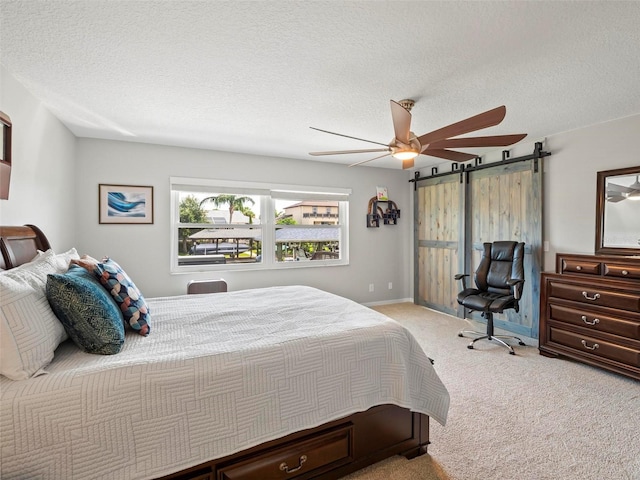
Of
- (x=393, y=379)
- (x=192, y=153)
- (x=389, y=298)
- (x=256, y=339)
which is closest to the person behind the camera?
(x=256, y=339)

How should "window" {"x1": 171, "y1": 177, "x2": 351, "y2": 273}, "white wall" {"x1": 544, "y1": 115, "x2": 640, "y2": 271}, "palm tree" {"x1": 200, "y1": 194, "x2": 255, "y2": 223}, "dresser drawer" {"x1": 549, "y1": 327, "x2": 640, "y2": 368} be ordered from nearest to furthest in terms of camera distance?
"dresser drawer" {"x1": 549, "y1": 327, "x2": 640, "y2": 368}, "white wall" {"x1": 544, "y1": 115, "x2": 640, "y2": 271}, "window" {"x1": 171, "y1": 177, "x2": 351, "y2": 273}, "palm tree" {"x1": 200, "y1": 194, "x2": 255, "y2": 223}

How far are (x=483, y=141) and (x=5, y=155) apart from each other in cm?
338

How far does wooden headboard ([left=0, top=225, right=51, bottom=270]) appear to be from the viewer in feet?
6.25

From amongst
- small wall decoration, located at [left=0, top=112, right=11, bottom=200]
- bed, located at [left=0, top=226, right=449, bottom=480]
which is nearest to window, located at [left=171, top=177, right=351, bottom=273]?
small wall decoration, located at [left=0, top=112, right=11, bottom=200]

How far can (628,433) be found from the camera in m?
2.09

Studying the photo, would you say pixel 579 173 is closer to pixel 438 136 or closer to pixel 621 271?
pixel 621 271

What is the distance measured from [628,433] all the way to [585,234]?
82.8 inches

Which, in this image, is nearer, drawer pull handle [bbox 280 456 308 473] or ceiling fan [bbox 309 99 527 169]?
drawer pull handle [bbox 280 456 308 473]

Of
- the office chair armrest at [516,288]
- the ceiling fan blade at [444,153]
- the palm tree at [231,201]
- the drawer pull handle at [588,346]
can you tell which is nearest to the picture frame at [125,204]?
the palm tree at [231,201]

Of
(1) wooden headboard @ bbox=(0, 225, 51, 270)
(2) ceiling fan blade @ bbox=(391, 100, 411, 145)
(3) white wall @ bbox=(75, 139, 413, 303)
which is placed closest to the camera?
(1) wooden headboard @ bbox=(0, 225, 51, 270)

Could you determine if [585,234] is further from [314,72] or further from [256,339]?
[256,339]

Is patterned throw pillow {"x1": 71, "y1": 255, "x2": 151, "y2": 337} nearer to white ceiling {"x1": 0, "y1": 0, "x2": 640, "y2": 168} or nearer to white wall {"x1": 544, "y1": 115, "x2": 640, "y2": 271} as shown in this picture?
white ceiling {"x1": 0, "y1": 0, "x2": 640, "y2": 168}

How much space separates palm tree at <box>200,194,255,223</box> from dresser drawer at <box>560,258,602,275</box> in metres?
3.91

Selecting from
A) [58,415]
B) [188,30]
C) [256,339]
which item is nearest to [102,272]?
[58,415]
